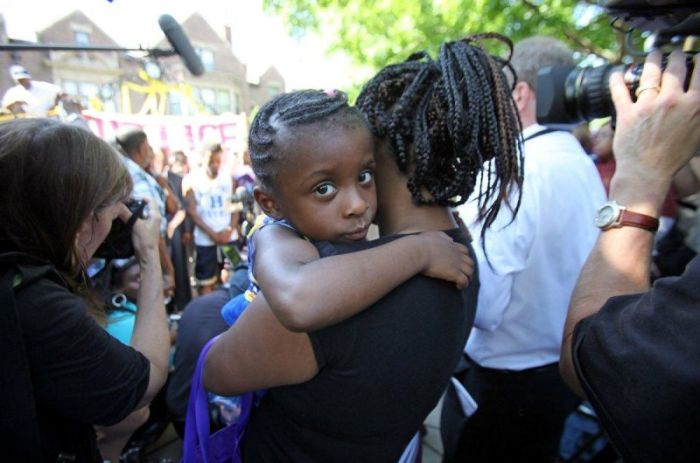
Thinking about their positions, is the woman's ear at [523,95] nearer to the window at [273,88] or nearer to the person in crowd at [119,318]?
the person in crowd at [119,318]

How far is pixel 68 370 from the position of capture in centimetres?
112

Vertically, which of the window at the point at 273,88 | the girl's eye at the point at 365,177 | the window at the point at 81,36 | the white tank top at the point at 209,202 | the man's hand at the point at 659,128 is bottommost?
the white tank top at the point at 209,202

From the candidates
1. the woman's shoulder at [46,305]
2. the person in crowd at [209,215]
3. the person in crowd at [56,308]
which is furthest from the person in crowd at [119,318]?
the person in crowd at [209,215]

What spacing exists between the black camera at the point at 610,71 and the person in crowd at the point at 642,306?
0.12 meters

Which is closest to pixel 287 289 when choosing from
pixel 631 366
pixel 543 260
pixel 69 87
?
pixel 631 366

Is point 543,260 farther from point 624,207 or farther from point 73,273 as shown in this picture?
point 73,273

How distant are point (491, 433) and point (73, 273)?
164 cm

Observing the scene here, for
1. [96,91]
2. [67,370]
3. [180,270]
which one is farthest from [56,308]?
[96,91]

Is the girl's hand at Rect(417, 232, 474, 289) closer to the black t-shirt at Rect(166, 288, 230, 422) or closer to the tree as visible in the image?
the black t-shirt at Rect(166, 288, 230, 422)

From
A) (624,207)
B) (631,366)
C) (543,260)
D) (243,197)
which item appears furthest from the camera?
(243,197)

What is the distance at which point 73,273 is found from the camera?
132 centimetres

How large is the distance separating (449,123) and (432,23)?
712cm

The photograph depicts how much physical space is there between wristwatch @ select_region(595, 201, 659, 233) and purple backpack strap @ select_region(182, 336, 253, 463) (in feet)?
3.25

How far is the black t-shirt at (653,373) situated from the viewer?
2.17 feet
